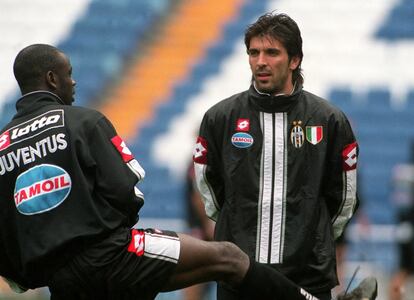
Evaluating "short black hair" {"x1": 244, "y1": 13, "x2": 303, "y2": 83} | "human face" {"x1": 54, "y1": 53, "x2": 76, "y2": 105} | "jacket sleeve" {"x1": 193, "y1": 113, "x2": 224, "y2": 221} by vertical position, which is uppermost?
"short black hair" {"x1": 244, "y1": 13, "x2": 303, "y2": 83}

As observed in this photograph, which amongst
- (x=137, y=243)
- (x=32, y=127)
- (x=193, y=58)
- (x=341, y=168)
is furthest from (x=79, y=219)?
(x=193, y=58)

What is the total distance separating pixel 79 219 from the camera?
5.36 meters

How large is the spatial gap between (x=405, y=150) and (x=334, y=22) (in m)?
1.80

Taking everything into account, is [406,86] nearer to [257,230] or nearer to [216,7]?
[216,7]

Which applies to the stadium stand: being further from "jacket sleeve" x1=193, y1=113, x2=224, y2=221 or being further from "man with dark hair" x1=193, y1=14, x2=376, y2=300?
"man with dark hair" x1=193, y1=14, x2=376, y2=300

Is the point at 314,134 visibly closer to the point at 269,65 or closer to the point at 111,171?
the point at 269,65

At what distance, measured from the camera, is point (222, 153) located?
5859 mm

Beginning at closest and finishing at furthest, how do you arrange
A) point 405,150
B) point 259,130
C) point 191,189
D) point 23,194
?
point 23,194 < point 259,130 < point 191,189 < point 405,150

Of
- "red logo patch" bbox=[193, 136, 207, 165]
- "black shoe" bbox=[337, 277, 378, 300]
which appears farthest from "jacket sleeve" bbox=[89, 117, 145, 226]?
"black shoe" bbox=[337, 277, 378, 300]

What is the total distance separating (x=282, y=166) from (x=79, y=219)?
3.53 feet

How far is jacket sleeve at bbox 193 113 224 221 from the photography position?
19.4 feet

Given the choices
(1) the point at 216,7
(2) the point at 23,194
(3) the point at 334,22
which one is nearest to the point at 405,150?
(3) the point at 334,22

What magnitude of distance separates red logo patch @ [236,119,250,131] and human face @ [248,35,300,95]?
177 mm

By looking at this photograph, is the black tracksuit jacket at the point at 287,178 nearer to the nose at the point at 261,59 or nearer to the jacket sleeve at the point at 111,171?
the nose at the point at 261,59
